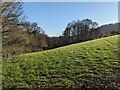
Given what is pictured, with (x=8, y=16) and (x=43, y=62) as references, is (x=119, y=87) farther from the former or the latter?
(x=43, y=62)

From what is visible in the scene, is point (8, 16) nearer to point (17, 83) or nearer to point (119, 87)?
point (17, 83)

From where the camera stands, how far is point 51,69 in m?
15.7

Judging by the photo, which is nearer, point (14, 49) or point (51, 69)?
point (14, 49)

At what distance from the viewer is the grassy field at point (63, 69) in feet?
42.7

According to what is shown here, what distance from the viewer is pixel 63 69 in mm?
15422

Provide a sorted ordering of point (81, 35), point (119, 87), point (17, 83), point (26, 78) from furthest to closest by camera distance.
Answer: point (81, 35) < point (26, 78) < point (17, 83) < point (119, 87)

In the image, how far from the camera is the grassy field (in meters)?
13.0

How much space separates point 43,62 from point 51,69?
2319 millimetres

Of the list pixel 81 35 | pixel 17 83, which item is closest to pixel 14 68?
pixel 17 83

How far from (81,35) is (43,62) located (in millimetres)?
30044

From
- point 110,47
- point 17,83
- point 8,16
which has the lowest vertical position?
point 17,83

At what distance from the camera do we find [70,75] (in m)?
14.1

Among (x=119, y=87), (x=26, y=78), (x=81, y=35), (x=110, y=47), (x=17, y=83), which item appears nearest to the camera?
(x=119, y=87)

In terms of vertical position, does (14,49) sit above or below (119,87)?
above
